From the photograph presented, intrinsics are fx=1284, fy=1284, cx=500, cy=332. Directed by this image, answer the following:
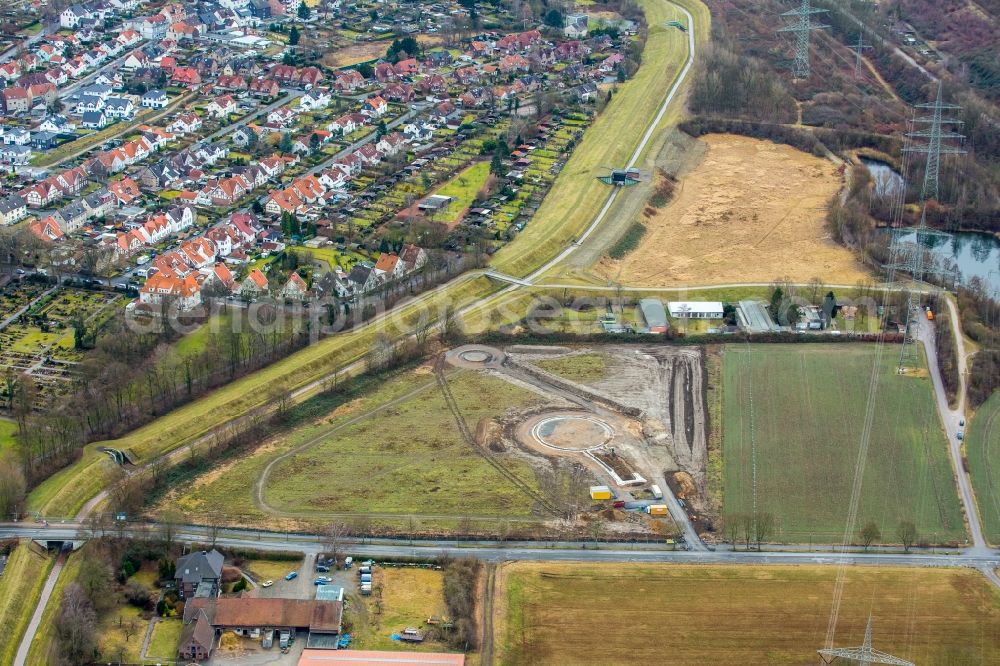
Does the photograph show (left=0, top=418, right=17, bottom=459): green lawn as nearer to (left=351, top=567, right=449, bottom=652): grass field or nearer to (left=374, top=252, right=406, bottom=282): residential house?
(left=351, top=567, right=449, bottom=652): grass field

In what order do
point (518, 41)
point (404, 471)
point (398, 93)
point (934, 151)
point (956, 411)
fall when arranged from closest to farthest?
point (404, 471), point (956, 411), point (934, 151), point (398, 93), point (518, 41)

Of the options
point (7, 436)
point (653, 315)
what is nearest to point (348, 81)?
point (653, 315)

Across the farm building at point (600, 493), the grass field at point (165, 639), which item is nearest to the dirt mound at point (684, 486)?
the farm building at point (600, 493)

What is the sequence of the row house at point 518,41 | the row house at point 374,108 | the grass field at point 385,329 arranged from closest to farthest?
the grass field at point 385,329 → the row house at point 374,108 → the row house at point 518,41

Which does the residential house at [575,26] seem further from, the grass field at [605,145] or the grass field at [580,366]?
the grass field at [580,366]

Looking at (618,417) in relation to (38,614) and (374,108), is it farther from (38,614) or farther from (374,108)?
(374,108)

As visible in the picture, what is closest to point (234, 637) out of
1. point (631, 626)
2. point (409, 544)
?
point (409, 544)

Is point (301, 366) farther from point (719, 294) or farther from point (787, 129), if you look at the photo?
point (787, 129)
